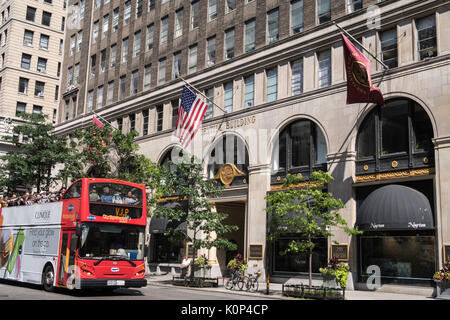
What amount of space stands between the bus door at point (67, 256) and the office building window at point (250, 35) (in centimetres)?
1920

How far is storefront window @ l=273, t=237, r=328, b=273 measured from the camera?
26.3 meters

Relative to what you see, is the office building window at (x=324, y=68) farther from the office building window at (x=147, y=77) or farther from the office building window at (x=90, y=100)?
the office building window at (x=90, y=100)

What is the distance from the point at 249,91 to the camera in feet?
107

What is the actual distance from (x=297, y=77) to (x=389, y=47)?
6026 millimetres

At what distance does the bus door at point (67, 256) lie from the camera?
17.7 meters

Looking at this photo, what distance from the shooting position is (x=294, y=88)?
1171 inches

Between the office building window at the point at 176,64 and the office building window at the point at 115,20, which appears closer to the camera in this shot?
the office building window at the point at 176,64

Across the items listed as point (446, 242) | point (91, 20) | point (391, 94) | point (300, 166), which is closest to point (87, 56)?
point (91, 20)

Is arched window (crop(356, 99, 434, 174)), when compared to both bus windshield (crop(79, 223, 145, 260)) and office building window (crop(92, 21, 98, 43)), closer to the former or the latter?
bus windshield (crop(79, 223, 145, 260))

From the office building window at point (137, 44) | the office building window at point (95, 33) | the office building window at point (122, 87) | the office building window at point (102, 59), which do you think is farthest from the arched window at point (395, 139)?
the office building window at point (95, 33)

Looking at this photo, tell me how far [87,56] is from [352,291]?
123 ft

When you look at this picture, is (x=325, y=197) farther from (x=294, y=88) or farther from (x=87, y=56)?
(x=87, y=56)

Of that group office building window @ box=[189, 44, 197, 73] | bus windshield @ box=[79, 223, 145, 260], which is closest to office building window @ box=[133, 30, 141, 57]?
office building window @ box=[189, 44, 197, 73]
